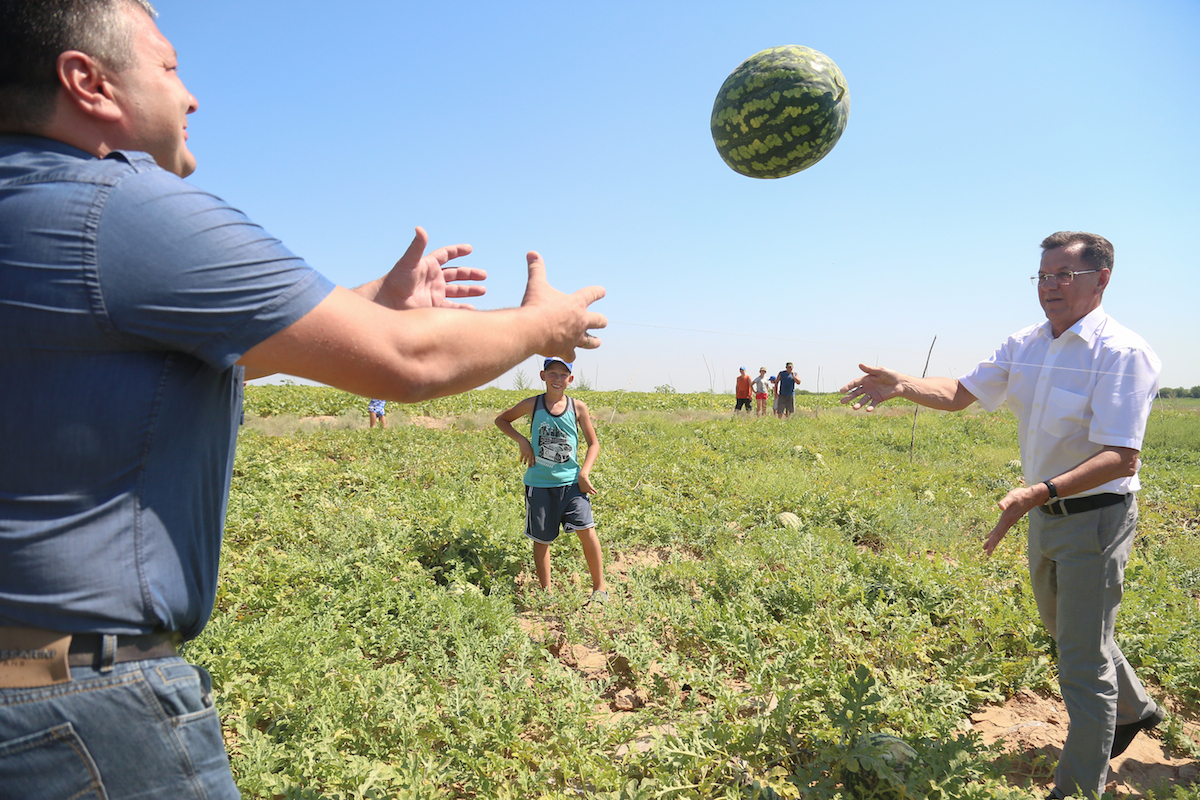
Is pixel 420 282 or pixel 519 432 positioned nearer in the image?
pixel 420 282

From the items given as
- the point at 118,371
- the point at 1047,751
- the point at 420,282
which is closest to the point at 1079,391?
the point at 1047,751

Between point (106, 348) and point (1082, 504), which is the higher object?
point (106, 348)

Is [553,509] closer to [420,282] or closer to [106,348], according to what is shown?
[420,282]

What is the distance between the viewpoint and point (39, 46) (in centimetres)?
112

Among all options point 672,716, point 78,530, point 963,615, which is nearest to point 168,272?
point 78,530

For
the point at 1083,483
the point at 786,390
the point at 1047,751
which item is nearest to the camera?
the point at 1083,483

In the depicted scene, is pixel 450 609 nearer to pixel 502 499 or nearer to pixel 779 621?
pixel 779 621

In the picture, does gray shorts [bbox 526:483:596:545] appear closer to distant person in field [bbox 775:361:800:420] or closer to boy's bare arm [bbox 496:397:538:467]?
boy's bare arm [bbox 496:397:538:467]

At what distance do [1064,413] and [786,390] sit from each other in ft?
52.5

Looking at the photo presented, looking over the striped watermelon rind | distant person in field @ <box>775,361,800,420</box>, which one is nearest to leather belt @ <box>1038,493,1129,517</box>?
the striped watermelon rind

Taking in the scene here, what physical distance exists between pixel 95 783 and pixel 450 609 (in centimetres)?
309

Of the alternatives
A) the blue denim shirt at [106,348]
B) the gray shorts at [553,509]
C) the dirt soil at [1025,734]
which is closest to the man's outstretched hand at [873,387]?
the dirt soil at [1025,734]

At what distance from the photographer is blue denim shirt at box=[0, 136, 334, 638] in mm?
1026

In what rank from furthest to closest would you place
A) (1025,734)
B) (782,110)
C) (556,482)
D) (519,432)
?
(519,432) → (556,482) → (782,110) → (1025,734)
